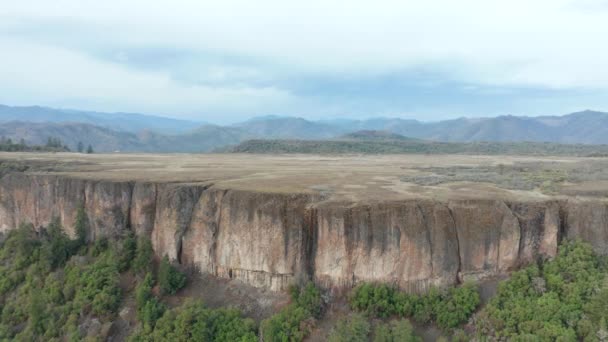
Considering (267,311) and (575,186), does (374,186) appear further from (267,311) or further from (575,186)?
(575,186)

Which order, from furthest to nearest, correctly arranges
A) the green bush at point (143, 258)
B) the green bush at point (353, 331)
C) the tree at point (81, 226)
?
the tree at point (81, 226)
the green bush at point (143, 258)
the green bush at point (353, 331)

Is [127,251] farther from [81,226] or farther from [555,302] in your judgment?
[555,302]

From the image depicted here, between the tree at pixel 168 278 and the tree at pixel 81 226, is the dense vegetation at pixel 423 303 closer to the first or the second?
the tree at pixel 168 278

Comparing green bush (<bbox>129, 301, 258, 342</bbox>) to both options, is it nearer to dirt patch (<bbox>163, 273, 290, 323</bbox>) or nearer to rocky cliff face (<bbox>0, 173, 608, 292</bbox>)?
dirt patch (<bbox>163, 273, 290, 323</bbox>)

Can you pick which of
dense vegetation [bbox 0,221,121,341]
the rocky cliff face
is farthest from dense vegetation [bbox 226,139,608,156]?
the rocky cliff face

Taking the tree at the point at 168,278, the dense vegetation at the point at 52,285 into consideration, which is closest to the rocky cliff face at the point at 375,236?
the tree at the point at 168,278

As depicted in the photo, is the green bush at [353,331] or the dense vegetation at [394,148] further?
the dense vegetation at [394,148]

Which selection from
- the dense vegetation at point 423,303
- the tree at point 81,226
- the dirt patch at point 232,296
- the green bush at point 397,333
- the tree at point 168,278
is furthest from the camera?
the tree at point 81,226

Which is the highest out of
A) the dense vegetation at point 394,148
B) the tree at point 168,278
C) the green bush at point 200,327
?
the dense vegetation at point 394,148

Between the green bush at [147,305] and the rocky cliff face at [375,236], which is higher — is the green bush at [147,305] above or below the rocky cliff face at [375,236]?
below
